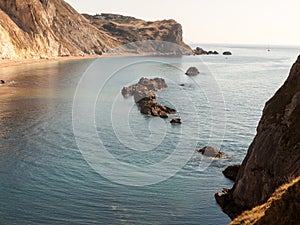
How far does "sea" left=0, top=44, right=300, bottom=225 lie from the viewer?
121 ft

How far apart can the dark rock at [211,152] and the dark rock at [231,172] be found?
20.2 feet

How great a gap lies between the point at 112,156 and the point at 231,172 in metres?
17.3

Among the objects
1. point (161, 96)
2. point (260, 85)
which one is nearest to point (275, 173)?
point (161, 96)

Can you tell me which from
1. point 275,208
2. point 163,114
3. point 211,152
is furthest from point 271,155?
point 163,114

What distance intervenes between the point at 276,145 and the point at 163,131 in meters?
33.4

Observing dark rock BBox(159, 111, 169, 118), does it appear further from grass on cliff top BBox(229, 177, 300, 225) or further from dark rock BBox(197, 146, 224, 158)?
grass on cliff top BBox(229, 177, 300, 225)

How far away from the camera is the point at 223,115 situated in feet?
270

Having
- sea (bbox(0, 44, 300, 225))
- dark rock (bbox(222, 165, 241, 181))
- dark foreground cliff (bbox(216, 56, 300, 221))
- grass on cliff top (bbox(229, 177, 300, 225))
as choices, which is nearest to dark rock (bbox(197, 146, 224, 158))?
sea (bbox(0, 44, 300, 225))

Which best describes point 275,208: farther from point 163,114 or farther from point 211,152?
point 163,114

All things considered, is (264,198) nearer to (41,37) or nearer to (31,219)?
(31,219)

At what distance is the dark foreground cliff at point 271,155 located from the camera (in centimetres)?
3359

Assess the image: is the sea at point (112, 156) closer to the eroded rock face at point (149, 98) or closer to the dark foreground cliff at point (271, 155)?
the eroded rock face at point (149, 98)

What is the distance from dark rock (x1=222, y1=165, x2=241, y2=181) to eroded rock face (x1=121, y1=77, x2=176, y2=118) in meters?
32.3

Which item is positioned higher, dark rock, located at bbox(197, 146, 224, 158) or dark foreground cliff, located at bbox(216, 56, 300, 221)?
dark foreground cliff, located at bbox(216, 56, 300, 221)
